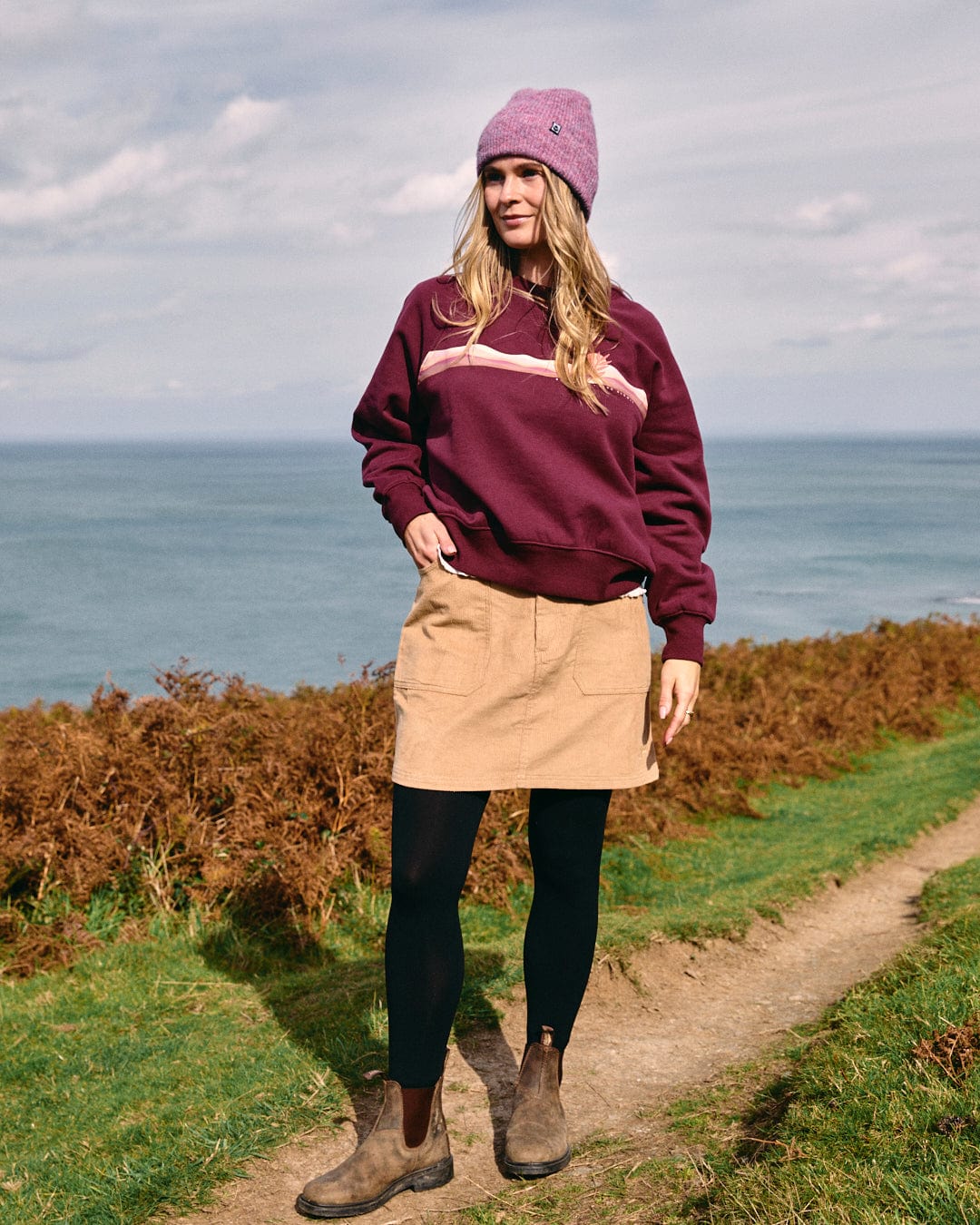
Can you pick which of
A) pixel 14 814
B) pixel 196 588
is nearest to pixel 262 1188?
pixel 14 814

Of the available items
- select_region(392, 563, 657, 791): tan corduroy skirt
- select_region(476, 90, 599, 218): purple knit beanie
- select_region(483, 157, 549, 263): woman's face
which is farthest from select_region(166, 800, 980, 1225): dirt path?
select_region(476, 90, 599, 218): purple knit beanie

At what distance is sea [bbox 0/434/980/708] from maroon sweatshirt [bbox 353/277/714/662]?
12.3 feet

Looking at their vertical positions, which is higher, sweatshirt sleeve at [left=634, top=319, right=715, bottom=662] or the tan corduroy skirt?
sweatshirt sleeve at [left=634, top=319, right=715, bottom=662]

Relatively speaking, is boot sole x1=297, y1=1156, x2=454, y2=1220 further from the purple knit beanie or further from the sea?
the sea

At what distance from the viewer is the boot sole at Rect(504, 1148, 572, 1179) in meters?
2.95

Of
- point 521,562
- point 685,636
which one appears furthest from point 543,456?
point 685,636

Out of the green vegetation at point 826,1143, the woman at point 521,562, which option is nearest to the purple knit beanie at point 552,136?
the woman at point 521,562

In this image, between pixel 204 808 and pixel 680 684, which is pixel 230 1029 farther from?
pixel 680 684

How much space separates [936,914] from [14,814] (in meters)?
4.63

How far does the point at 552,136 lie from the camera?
2.80 meters

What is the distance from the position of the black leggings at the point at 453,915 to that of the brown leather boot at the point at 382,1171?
129 mm

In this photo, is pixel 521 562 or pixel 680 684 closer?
pixel 521 562

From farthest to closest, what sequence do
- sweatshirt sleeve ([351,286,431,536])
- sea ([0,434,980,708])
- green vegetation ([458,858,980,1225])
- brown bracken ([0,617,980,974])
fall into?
sea ([0,434,980,708]) → brown bracken ([0,617,980,974]) → sweatshirt sleeve ([351,286,431,536]) → green vegetation ([458,858,980,1225])

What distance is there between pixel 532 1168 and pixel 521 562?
155cm
